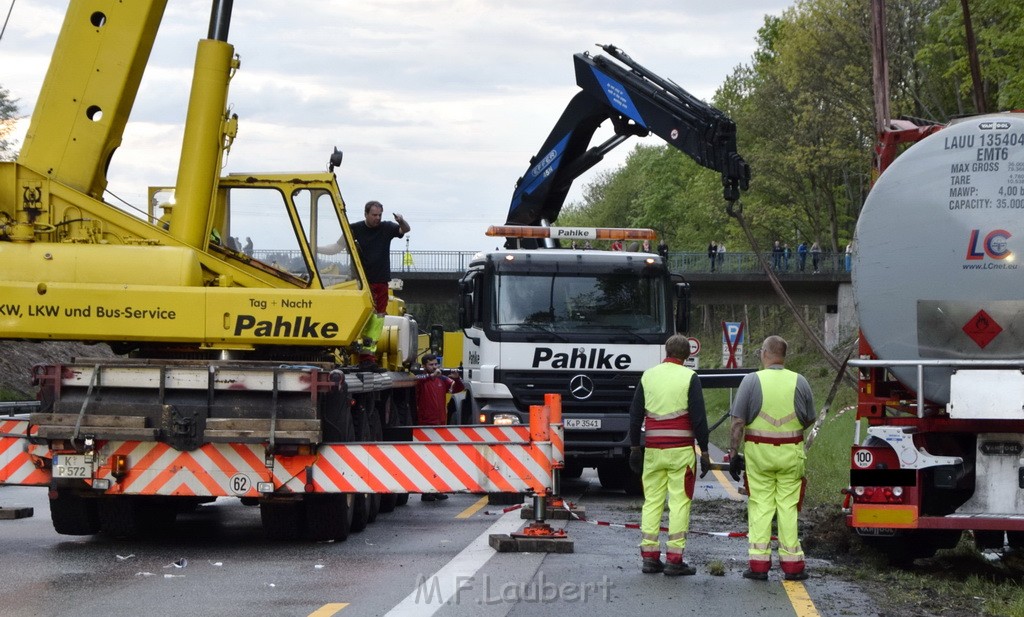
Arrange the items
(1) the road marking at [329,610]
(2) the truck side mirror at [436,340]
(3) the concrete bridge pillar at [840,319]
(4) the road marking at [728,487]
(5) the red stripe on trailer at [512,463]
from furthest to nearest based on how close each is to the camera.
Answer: (3) the concrete bridge pillar at [840,319] → (2) the truck side mirror at [436,340] → (4) the road marking at [728,487] → (5) the red stripe on trailer at [512,463] → (1) the road marking at [329,610]

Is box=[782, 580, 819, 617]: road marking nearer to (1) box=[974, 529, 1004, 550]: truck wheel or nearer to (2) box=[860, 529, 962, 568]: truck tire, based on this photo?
(2) box=[860, 529, 962, 568]: truck tire

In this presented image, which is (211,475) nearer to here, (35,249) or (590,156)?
(35,249)

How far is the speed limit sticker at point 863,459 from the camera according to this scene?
11.4 meters

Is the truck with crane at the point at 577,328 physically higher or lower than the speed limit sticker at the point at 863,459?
higher

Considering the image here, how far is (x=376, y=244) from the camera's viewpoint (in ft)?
48.3

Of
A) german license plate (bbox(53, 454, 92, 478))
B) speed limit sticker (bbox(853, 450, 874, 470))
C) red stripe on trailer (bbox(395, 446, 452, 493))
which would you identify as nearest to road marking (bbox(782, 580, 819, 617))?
speed limit sticker (bbox(853, 450, 874, 470))

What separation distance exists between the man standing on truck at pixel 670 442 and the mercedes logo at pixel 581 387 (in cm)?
642

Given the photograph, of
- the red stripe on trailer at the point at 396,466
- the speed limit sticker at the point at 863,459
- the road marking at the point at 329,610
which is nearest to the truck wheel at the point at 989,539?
the speed limit sticker at the point at 863,459

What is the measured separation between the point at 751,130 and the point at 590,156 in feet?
137

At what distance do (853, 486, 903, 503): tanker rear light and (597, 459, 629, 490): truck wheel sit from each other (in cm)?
788

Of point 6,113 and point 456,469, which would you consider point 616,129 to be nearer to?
point 456,469

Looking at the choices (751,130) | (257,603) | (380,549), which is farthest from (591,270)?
(751,130)

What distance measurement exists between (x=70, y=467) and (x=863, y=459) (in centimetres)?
614

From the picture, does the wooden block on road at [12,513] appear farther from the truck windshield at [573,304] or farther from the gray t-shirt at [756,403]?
the gray t-shirt at [756,403]
